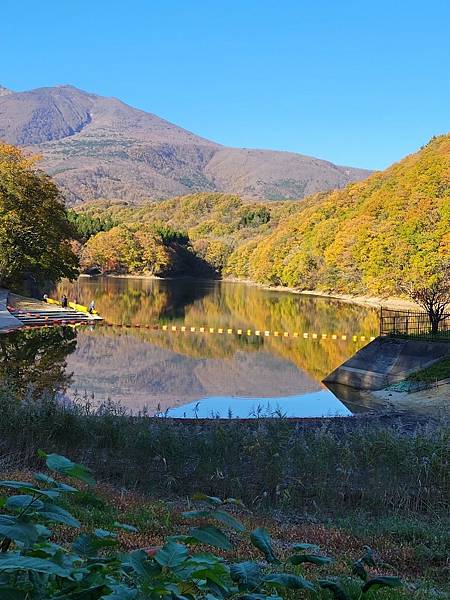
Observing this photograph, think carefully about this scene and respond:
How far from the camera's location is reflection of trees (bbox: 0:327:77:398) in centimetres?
2019

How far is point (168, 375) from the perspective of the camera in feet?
80.1

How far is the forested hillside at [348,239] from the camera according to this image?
4988 centimetres

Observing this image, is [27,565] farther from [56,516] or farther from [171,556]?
[171,556]

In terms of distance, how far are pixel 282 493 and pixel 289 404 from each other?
1224 cm

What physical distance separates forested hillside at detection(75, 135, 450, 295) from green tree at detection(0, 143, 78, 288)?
25632 millimetres

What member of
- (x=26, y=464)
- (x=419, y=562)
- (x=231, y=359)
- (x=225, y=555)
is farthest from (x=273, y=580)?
(x=231, y=359)

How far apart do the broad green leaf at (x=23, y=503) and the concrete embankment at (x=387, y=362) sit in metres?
19.4

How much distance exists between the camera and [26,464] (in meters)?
7.79

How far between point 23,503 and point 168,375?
2280cm

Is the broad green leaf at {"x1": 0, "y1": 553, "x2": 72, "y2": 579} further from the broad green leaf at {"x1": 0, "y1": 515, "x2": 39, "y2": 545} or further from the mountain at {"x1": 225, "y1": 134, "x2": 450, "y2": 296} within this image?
the mountain at {"x1": 225, "y1": 134, "x2": 450, "y2": 296}

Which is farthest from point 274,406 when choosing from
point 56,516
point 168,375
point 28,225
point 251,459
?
point 28,225

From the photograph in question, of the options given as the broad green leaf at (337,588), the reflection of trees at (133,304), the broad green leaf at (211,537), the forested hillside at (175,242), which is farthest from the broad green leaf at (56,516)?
the forested hillside at (175,242)

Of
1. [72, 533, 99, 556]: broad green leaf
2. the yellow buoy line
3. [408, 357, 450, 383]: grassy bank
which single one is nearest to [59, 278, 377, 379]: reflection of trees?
the yellow buoy line

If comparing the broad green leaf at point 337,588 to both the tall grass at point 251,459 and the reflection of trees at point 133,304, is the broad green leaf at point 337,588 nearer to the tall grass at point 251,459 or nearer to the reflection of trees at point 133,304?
the tall grass at point 251,459
